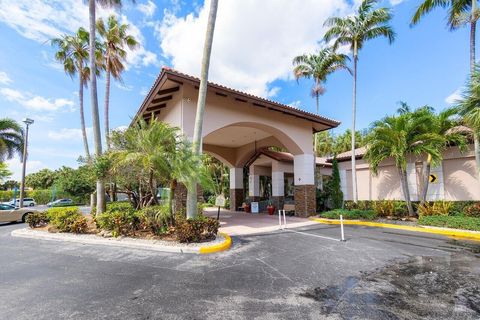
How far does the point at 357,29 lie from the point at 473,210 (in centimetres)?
1199

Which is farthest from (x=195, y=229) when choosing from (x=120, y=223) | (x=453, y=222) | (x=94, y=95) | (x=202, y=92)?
(x=453, y=222)

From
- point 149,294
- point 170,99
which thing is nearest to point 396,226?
point 149,294

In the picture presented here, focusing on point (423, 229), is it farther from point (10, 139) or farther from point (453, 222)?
point (10, 139)

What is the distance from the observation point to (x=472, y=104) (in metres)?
10.5

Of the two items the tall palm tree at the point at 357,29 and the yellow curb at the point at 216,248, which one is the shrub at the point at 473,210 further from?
the yellow curb at the point at 216,248

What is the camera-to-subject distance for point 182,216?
9.62 meters

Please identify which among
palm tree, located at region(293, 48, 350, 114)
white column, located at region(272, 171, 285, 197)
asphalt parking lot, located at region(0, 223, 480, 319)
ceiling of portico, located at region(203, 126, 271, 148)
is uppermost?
palm tree, located at region(293, 48, 350, 114)

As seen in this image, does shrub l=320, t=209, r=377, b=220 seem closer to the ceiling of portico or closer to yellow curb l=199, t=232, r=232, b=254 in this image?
the ceiling of portico

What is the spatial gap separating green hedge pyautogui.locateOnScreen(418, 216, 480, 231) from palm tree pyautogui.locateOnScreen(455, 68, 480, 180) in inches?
114

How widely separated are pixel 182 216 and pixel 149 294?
5094mm

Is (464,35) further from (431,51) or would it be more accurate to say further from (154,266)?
(154,266)

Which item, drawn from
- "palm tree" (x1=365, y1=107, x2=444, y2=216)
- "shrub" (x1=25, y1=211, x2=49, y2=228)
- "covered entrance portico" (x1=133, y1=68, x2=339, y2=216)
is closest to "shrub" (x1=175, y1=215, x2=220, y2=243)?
"covered entrance portico" (x1=133, y1=68, x2=339, y2=216)

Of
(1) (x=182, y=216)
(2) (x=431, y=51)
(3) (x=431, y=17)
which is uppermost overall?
(3) (x=431, y=17)

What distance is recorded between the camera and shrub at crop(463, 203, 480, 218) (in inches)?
453
